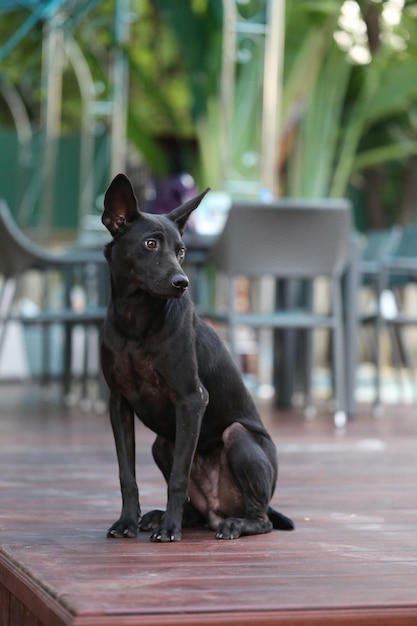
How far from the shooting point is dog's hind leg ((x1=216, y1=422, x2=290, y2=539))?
2.95 meters

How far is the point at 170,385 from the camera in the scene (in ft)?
9.30

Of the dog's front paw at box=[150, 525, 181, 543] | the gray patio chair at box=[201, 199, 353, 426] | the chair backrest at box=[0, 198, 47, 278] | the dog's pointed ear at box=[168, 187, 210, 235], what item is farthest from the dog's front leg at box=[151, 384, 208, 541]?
the chair backrest at box=[0, 198, 47, 278]

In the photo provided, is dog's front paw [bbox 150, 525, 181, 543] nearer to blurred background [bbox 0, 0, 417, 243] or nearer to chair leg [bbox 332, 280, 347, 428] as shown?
chair leg [bbox 332, 280, 347, 428]

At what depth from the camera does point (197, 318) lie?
116 inches

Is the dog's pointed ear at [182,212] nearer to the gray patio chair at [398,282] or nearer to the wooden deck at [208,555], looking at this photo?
the wooden deck at [208,555]

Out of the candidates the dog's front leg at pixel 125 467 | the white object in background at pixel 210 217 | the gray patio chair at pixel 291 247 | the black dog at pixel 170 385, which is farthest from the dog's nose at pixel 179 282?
the white object in background at pixel 210 217

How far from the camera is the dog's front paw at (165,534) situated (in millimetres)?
2812

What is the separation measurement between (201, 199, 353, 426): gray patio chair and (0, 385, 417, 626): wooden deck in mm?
1689

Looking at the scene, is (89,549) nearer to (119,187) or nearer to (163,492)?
(119,187)

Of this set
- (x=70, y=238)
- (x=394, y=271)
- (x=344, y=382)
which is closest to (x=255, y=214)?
(x=344, y=382)

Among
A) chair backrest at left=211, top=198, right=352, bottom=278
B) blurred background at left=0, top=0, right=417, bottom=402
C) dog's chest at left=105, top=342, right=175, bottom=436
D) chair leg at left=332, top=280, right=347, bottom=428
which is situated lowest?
chair leg at left=332, top=280, right=347, bottom=428

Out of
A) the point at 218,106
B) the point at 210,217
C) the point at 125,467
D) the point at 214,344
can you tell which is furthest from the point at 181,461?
the point at 218,106

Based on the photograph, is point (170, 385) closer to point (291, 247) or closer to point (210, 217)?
point (291, 247)

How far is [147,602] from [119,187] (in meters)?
1.06
